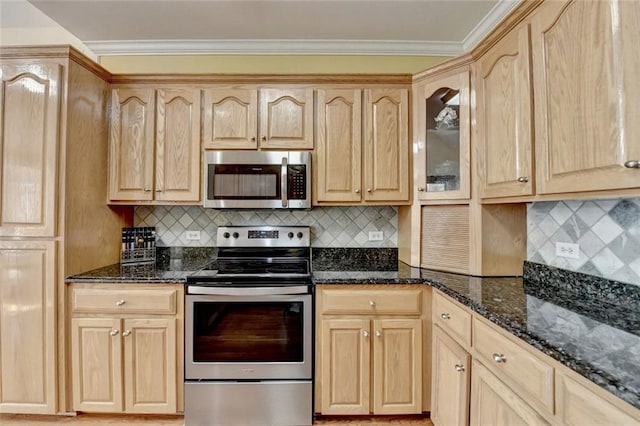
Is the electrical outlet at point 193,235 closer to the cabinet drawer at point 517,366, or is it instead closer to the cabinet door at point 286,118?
the cabinet door at point 286,118

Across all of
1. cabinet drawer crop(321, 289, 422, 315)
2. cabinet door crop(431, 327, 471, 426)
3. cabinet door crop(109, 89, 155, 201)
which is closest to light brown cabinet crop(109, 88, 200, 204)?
cabinet door crop(109, 89, 155, 201)

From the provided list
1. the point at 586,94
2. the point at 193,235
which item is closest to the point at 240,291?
the point at 193,235

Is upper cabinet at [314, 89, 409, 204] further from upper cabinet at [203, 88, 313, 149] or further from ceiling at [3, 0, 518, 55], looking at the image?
ceiling at [3, 0, 518, 55]

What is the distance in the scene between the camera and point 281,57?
8.12ft

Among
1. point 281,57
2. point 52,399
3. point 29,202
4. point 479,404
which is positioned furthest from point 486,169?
point 52,399

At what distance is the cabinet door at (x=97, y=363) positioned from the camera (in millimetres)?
1825

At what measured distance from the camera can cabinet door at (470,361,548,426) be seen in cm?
101

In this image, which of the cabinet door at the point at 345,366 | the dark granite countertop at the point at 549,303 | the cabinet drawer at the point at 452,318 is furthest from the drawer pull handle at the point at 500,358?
the cabinet door at the point at 345,366

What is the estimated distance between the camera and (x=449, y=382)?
156cm

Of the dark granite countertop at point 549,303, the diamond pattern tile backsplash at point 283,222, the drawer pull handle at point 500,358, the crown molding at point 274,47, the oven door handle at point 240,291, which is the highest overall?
the crown molding at point 274,47

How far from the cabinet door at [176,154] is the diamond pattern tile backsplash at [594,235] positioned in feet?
7.10

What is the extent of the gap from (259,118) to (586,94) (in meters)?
1.75

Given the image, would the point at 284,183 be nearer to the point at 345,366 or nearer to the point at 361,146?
the point at 361,146

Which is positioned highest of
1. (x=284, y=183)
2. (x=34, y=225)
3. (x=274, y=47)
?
(x=274, y=47)
